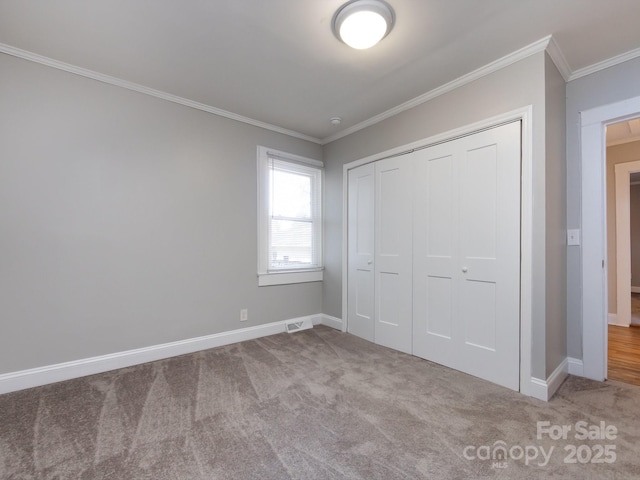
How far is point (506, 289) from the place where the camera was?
92.8 inches

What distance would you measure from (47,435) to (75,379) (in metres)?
0.81

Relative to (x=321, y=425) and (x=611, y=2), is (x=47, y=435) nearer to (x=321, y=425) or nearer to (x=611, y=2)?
(x=321, y=425)

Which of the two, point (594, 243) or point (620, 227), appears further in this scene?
point (620, 227)

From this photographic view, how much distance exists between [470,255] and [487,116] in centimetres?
117

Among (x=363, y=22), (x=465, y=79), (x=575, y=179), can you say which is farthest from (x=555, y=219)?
(x=363, y=22)

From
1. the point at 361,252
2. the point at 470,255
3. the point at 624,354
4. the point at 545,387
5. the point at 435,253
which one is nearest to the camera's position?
the point at 545,387

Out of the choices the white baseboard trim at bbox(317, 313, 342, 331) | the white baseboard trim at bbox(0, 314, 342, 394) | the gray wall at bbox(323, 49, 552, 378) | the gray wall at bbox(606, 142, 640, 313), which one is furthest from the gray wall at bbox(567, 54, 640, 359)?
the white baseboard trim at bbox(0, 314, 342, 394)

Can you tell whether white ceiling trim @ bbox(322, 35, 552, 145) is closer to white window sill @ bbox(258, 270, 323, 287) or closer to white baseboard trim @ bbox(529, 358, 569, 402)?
white window sill @ bbox(258, 270, 323, 287)

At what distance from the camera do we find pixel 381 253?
3359 millimetres

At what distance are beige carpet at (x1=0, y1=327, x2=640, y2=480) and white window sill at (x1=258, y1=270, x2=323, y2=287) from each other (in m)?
1.11

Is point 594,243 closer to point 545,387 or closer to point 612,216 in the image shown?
point 545,387

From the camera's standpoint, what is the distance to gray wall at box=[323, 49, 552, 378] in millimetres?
2193

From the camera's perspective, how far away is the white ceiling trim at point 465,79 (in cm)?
219

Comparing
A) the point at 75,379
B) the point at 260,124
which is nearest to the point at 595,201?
the point at 260,124
